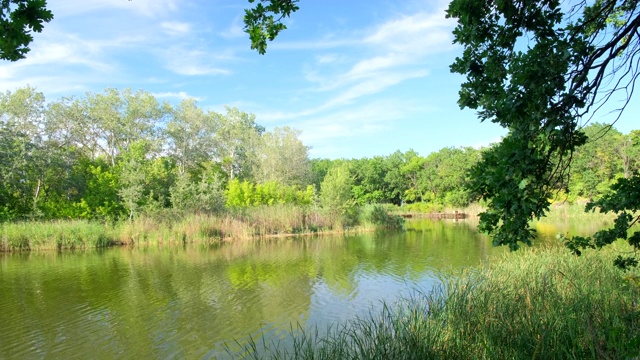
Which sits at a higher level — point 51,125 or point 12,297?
point 51,125

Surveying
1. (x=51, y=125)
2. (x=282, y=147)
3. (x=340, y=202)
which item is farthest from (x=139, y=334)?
(x=282, y=147)

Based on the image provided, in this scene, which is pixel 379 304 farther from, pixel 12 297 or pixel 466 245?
pixel 466 245

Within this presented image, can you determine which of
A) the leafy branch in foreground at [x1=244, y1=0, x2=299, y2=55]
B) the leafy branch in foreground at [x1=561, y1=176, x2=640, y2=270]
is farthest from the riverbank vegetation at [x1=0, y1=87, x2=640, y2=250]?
the leafy branch in foreground at [x1=244, y1=0, x2=299, y2=55]

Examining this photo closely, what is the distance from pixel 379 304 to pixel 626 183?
22.1ft

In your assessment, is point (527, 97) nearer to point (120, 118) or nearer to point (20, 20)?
point (20, 20)

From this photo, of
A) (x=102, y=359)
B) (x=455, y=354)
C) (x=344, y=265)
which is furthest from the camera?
(x=344, y=265)

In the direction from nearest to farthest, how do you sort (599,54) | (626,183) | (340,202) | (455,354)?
1. (599,54)
2. (626,183)
3. (455,354)
4. (340,202)

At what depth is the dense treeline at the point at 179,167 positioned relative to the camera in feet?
86.9

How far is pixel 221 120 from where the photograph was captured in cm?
5328

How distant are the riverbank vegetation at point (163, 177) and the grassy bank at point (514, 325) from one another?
10.6ft

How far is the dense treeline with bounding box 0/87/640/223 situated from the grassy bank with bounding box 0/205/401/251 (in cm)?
113

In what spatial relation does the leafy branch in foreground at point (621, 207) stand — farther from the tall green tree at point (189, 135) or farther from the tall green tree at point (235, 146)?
the tall green tree at point (235, 146)

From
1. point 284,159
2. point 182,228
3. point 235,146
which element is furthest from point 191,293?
point 235,146

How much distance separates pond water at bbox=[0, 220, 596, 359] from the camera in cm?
811
